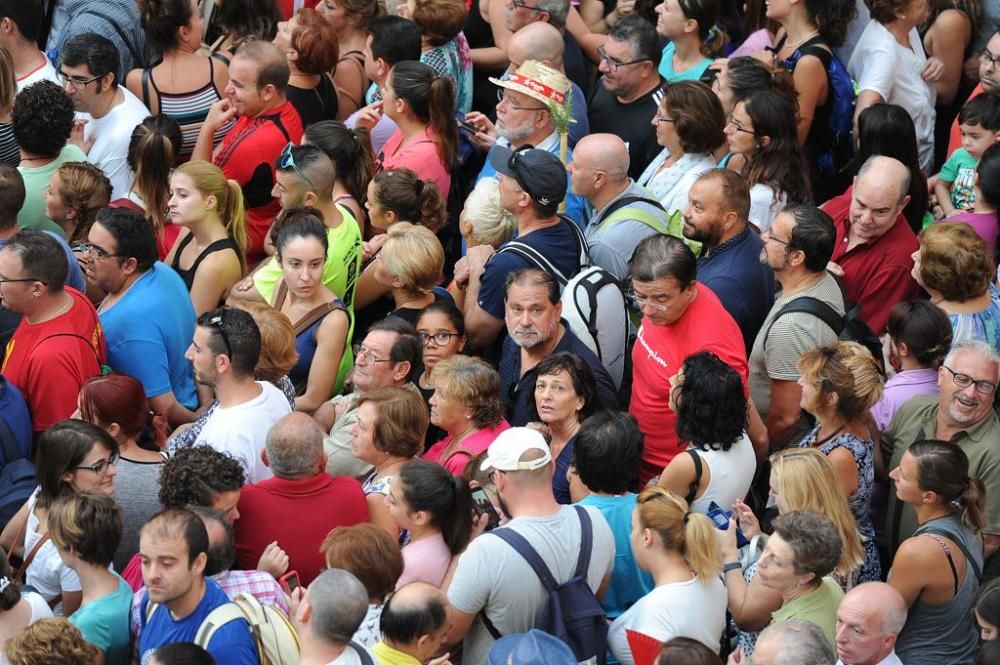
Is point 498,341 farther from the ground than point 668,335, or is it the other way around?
point 668,335

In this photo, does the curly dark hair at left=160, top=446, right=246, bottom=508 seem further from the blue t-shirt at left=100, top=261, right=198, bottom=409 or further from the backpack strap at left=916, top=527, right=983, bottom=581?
the backpack strap at left=916, top=527, right=983, bottom=581

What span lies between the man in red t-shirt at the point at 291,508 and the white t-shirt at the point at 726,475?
4.55ft

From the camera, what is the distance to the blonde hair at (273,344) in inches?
243

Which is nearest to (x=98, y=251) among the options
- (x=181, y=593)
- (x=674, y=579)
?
(x=181, y=593)

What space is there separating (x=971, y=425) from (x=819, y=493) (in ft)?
3.02

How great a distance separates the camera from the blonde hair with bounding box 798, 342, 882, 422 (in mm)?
5695

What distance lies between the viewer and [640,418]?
6.20 metres

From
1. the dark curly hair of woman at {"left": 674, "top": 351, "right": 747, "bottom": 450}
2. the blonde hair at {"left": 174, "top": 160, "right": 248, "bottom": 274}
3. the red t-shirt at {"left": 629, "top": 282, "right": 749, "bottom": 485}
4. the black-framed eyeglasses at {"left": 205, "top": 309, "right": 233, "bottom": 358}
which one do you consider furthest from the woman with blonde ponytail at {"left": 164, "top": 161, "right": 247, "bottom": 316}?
the dark curly hair of woman at {"left": 674, "top": 351, "right": 747, "bottom": 450}

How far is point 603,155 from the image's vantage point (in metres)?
6.96

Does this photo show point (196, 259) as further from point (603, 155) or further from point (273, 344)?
point (603, 155)

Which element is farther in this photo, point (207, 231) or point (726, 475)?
point (207, 231)

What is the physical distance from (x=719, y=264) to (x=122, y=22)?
4.12 m

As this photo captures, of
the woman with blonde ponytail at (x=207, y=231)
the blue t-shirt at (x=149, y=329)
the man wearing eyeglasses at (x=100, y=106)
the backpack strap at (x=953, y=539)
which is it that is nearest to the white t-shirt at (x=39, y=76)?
the man wearing eyeglasses at (x=100, y=106)

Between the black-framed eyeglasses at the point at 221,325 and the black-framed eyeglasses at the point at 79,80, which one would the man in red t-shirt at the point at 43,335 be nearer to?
the black-framed eyeglasses at the point at 221,325
